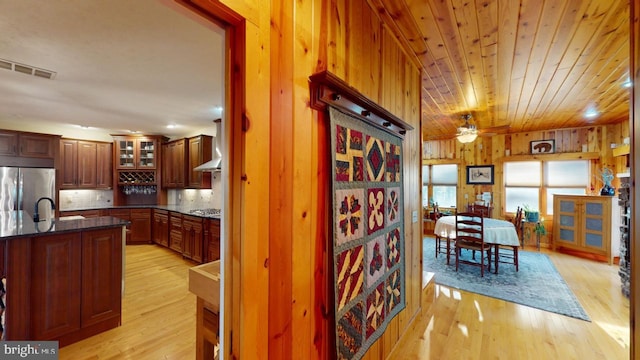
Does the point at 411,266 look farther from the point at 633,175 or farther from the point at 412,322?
the point at 633,175

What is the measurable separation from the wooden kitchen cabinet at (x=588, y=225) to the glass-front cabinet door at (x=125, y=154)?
9.51 meters

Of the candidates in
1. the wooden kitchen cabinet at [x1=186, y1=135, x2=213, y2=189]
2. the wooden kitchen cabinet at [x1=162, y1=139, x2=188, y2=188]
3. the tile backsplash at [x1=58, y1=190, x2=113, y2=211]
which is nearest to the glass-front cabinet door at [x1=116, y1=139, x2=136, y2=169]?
the wooden kitchen cabinet at [x1=162, y1=139, x2=188, y2=188]

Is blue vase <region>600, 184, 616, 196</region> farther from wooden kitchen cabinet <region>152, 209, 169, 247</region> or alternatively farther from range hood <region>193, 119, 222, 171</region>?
wooden kitchen cabinet <region>152, 209, 169, 247</region>

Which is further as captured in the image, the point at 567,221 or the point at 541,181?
the point at 541,181

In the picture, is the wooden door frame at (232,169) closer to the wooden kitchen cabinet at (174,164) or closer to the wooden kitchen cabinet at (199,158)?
the wooden kitchen cabinet at (199,158)

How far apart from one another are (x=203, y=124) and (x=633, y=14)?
5371 millimetres

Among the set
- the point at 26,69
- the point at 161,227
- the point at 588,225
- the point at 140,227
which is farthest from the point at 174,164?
the point at 588,225

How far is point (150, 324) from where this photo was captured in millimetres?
2498

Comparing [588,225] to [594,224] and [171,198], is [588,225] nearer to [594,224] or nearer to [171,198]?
[594,224]

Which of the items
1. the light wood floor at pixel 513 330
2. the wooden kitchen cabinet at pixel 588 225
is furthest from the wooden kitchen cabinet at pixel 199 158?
the wooden kitchen cabinet at pixel 588 225

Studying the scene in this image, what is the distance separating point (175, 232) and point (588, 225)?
8049 mm

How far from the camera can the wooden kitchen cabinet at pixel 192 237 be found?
4203 mm

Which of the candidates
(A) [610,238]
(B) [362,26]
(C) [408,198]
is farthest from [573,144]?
(B) [362,26]

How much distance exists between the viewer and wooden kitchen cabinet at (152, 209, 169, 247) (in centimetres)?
512
